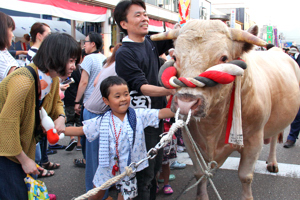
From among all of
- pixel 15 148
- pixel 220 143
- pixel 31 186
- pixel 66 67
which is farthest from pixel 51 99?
pixel 220 143

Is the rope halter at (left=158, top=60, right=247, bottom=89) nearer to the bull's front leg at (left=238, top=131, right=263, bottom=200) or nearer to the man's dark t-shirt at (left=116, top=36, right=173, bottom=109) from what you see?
the man's dark t-shirt at (left=116, top=36, right=173, bottom=109)

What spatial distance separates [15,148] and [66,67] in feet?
2.35

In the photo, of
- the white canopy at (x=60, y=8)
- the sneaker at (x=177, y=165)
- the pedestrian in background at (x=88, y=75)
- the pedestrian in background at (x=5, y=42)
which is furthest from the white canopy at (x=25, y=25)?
the sneaker at (x=177, y=165)

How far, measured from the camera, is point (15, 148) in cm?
197

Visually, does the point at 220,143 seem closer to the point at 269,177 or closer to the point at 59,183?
the point at 269,177

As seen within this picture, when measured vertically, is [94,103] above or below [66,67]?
below

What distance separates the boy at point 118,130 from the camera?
237cm

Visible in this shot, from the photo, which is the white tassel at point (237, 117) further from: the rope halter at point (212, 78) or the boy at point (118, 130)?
the boy at point (118, 130)

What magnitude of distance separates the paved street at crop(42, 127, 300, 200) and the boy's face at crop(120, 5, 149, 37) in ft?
5.92

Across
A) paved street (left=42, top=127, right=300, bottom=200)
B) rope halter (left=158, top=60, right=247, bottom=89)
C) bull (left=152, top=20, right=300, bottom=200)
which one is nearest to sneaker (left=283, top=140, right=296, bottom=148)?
paved street (left=42, top=127, right=300, bottom=200)

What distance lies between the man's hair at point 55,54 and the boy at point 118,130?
0.44 metres

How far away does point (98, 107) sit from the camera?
301 cm

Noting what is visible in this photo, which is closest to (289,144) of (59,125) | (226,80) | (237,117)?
(237,117)

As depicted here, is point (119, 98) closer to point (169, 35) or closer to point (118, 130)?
point (118, 130)
